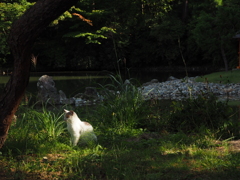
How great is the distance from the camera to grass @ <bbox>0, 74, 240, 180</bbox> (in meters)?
3.30

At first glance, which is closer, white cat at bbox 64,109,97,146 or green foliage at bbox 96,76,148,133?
white cat at bbox 64,109,97,146

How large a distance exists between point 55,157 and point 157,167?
1.17 m

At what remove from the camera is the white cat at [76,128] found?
13.3 ft

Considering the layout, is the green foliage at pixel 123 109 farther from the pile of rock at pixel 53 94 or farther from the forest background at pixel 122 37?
the forest background at pixel 122 37

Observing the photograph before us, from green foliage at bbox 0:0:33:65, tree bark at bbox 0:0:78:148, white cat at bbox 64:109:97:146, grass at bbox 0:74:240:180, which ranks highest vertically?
green foliage at bbox 0:0:33:65

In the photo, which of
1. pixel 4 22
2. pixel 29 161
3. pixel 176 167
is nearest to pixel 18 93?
pixel 29 161

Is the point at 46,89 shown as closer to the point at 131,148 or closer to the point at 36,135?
the point at 36,135

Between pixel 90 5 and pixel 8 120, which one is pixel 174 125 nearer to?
pixel 8 120

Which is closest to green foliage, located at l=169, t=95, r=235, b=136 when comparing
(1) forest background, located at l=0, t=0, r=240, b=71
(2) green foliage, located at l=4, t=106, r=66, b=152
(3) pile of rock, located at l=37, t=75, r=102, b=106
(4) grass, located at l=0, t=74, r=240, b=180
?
(4) grass, located at l=0, t=74, r=240, b=180

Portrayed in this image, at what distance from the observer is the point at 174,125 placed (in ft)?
17.4

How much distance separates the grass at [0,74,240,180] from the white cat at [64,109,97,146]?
0.44 ft

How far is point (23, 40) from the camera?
11.4ft

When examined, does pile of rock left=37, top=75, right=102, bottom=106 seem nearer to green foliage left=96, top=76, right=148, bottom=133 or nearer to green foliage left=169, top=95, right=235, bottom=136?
green foliage left=96, top=76, right=148, bottom=133

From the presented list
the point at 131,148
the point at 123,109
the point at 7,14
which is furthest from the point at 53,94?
the point at 7,14
